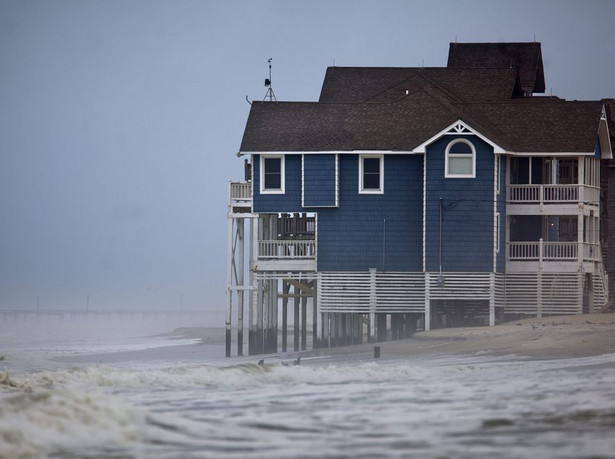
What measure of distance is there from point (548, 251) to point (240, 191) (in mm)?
11891

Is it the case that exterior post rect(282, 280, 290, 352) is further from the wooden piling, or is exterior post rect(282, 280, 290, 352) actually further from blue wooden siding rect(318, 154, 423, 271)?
blue wooden siding rect(318, 154, 423, 271)

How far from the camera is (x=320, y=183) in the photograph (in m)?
49.3

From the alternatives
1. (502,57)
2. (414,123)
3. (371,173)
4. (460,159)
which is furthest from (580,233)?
(502,57)

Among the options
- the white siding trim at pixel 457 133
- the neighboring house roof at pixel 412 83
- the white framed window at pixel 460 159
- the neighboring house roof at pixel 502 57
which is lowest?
the white framed window at pixel 460 159

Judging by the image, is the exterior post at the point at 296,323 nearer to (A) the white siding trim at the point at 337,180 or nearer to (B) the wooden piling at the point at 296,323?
(B) the wooden piling at the point at 296,323

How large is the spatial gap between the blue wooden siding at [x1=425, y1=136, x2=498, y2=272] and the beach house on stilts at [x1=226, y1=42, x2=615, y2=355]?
0.05 m

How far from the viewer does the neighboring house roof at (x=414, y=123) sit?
4956cm

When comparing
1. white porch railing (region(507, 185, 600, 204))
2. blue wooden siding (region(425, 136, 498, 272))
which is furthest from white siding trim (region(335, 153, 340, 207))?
white porch railing (region(507, 185, 600, 204))

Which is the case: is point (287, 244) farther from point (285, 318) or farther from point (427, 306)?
point (427, 306)

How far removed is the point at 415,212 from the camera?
48.8m

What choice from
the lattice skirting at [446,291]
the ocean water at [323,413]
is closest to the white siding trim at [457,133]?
the lattice skirting at [446,291]

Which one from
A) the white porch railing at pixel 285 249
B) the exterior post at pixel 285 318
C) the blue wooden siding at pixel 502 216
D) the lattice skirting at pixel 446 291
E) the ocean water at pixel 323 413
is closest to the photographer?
the ocean water at pixel 323 413

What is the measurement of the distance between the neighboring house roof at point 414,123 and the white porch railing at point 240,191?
1.78m

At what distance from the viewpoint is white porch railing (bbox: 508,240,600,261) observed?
160ft
